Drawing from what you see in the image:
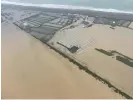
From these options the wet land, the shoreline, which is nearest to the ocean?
the shoreline

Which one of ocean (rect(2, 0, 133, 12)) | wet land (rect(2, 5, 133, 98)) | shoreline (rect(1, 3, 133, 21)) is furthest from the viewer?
ocean (rect(2, 0, 133, 12))

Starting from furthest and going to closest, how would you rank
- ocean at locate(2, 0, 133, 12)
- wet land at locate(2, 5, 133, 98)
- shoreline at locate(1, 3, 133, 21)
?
ocean at locate(2, 0, 133, 12)
shoreline at locate(1, 3, 133, 21)
wet land at locate(2, 5, 133, 98)

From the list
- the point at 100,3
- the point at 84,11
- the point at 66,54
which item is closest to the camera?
the point at 66,54

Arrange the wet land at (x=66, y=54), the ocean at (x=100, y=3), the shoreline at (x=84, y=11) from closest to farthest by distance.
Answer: the wet land at (x=66, y=54) < the shoreline at (x=84, y=11) < the ocean at (x=100, y=3)

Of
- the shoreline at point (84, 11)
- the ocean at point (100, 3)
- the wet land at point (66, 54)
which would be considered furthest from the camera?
the ocean at point (100, 3)

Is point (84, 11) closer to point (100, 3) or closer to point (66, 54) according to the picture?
point (100, 3)

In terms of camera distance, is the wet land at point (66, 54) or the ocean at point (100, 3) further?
the ocean at point (100, 3)

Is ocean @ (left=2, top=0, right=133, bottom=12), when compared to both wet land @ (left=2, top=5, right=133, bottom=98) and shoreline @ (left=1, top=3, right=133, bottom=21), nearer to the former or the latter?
shoreline @ (left=1, top=3, right=133, bottom=21)

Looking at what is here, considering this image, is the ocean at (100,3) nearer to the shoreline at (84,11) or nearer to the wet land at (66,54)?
the shoreline at (84,11)

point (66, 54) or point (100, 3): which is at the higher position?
point (100, 3)

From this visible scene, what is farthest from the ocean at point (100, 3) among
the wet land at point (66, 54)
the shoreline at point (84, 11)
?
the wet land at point (66, 54)

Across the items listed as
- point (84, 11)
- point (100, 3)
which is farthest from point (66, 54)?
point (100, 3)

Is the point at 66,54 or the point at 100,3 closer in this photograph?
the point at 66,54

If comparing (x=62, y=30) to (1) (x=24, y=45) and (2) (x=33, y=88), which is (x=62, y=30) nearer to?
(1) (x=24, y=45)
